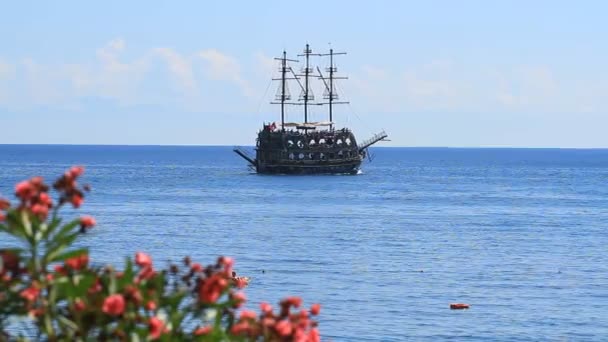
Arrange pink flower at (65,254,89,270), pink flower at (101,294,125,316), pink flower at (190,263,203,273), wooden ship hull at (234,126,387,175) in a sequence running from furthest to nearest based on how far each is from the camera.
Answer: wooden ship hull at (234,126,387,175) < pink flower at (190,263,203,273) < pink flower at (65,254,89,270) < pink flower at (101,294,125,316)

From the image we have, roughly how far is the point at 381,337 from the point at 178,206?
58808 mm

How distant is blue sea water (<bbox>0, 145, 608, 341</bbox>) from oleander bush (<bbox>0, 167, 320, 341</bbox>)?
3.95 feet

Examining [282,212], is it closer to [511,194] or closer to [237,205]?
[237,205]

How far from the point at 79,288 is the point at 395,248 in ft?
175

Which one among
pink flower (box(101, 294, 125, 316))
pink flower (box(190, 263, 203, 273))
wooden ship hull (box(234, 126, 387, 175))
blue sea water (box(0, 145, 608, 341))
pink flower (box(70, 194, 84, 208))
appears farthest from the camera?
wooden ship hull (box(234, 126, 387, 175))

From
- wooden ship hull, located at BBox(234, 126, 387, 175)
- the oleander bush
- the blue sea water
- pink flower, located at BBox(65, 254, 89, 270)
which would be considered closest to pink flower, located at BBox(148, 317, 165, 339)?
the oleander bush

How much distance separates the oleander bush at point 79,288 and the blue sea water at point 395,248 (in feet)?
3.95

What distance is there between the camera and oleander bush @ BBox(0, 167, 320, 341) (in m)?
5.71

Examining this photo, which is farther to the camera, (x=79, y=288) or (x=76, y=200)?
(x=79, y=288)

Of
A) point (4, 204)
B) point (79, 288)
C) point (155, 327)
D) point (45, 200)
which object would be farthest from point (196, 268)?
point (4, 204)

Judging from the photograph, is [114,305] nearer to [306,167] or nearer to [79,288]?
[79,288]

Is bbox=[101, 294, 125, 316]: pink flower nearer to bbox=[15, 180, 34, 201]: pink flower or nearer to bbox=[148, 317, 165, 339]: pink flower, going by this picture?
Result: bbox=[148, 317, 165, 339]: pink flower

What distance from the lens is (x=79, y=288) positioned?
584 centimetres

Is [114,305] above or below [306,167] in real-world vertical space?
above
